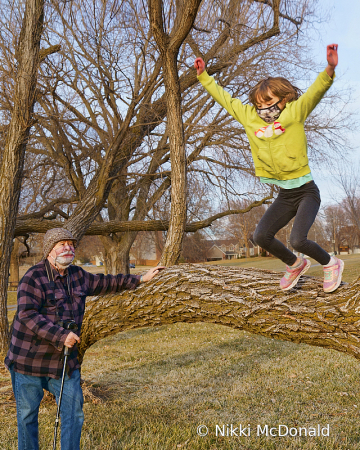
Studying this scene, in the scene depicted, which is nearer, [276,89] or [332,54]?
[332,54]

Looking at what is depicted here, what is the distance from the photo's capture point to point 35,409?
10.9 ft

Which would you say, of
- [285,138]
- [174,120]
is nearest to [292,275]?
[285,138]

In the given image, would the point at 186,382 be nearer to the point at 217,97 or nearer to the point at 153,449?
the point at 153,449

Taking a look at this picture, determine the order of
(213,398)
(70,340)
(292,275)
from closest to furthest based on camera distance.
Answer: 1. (70,340)
2. (292,275)
3. (213,398)

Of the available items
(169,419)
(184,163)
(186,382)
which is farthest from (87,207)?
(169,419)

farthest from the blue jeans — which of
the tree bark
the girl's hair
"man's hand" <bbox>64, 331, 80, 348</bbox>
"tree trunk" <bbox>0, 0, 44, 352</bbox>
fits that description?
"tree trunk" <bbox>0, 0, 44, 352</bbox>

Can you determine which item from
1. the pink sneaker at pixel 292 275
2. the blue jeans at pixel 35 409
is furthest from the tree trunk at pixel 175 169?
the blue jeans at pixel 35 409

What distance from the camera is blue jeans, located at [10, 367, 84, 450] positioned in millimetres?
3236

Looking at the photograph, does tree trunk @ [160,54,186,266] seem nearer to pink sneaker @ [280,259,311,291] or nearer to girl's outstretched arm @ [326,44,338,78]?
pink sneaker @ [280,259,311,291]

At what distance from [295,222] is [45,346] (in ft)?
7.46

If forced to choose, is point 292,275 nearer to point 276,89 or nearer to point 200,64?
point 276,89

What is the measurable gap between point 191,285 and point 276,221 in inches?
46.0

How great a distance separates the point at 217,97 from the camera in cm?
355

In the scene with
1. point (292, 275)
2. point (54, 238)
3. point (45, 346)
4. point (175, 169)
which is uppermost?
point (175, 169)
